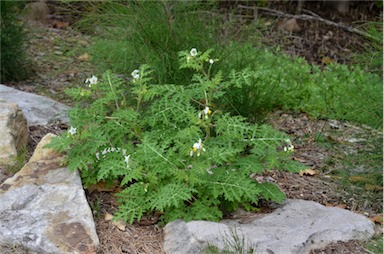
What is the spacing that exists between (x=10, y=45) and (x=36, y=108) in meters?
1.43

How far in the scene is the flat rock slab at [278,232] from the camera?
341 cm

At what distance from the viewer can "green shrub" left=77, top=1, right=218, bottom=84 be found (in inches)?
199

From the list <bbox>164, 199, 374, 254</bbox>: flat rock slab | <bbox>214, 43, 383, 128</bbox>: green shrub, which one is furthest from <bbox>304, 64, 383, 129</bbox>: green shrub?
<bbox>164, 199, 374, 254</bbox>: flat rock slab

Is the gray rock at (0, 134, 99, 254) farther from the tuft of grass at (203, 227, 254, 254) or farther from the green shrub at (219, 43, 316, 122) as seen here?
the green shrub at (219, 43, 316, 122)

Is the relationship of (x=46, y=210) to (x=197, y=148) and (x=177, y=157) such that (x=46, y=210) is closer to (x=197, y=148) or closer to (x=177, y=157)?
(x=177, y=157)

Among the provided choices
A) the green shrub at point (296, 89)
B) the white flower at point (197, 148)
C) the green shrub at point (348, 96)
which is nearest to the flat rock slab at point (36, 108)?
the green shrub at point (296, 89)

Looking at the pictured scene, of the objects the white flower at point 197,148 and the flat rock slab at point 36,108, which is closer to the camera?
the white flower at point 197,148

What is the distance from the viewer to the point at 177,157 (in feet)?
12.2

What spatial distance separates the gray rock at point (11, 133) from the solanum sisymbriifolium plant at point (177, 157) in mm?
442

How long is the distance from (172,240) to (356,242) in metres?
1.04

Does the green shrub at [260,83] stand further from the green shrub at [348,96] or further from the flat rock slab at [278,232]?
the flat rock slab at [278,232]

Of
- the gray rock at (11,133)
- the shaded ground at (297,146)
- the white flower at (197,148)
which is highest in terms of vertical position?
the white flower at (197,148)

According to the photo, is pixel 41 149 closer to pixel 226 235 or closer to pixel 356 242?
pixel 226 235

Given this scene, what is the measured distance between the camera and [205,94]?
3.85 metres
